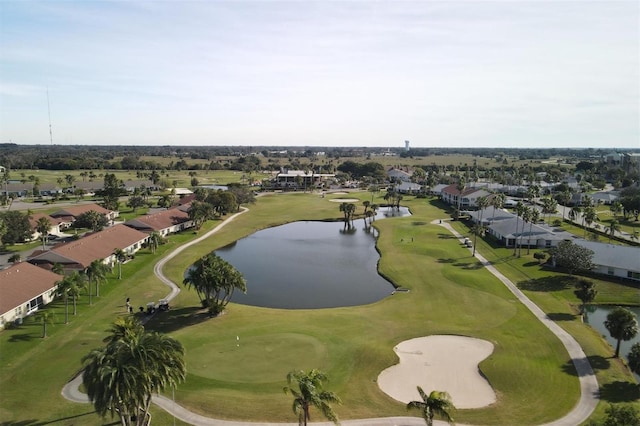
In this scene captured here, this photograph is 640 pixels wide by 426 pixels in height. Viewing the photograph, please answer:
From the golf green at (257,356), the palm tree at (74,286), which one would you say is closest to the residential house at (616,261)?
the golf green at (257,356)

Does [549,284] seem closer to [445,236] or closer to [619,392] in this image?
[619,392]

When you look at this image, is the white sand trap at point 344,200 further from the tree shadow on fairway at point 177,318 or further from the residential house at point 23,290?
the residential house at point 23,290

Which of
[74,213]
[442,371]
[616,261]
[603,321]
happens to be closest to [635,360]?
[442,371]

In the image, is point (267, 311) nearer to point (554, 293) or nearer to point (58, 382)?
point (58, 382)

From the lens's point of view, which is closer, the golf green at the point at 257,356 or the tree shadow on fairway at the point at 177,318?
the golf green at the point at 257,356

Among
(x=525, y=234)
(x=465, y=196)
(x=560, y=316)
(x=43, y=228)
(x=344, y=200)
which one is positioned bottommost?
(x=560, y=316)

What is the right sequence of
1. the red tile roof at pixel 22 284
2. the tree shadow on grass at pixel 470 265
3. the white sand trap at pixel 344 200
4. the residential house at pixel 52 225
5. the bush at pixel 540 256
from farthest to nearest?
1. the white sand trap at pixel 344 200
2. the residential house at pixel 52 225
3. the bush at pixel 540 256
4. the tree shadow on grass at pixel 470 265
5. the red tile roof at pixel 22 284

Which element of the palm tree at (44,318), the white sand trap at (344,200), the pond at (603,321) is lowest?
the pond at (603,321)

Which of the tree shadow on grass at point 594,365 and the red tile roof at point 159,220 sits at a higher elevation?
the red tile roof at point 159,220
